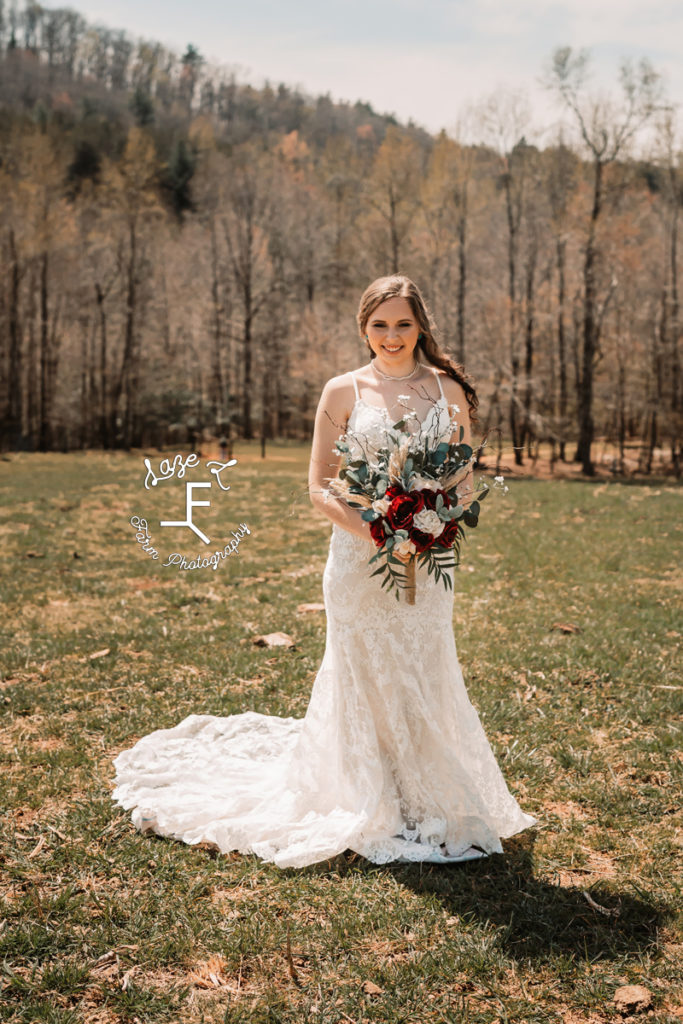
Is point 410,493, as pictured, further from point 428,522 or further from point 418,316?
point 418,316

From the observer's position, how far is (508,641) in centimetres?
695

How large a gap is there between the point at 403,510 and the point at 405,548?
0.18m

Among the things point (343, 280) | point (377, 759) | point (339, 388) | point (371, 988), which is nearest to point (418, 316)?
point (339, 388)

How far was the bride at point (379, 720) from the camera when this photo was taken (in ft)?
12.3

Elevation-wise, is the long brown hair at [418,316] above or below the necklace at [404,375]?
above

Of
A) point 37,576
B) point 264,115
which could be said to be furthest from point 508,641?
point 264,115

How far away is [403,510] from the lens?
333cm

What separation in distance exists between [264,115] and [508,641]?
10707 centimetres

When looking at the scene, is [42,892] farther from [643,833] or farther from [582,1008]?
[643,833]

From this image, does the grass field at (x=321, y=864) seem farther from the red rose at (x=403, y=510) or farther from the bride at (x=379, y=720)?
the red rose at (x=403, y=510)

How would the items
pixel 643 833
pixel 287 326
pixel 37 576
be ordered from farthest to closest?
pixel 287 326
pixel 37 576
pixel 643 833

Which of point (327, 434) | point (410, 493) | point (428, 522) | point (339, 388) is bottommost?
point (428, 522)

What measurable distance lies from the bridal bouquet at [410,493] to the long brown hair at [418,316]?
0.68 metres

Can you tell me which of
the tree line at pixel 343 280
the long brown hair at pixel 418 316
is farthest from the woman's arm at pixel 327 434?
the tree line at pixel 343 280
